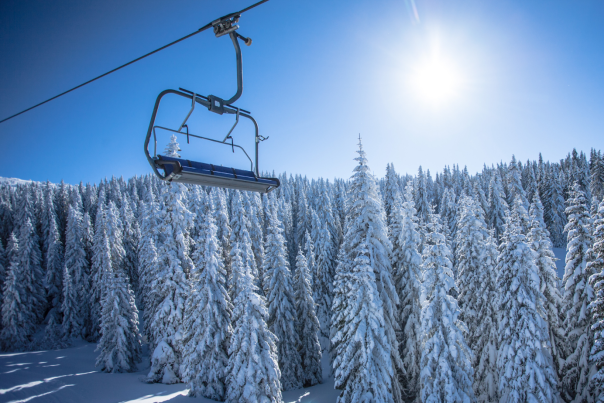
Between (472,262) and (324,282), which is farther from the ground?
(472,262)

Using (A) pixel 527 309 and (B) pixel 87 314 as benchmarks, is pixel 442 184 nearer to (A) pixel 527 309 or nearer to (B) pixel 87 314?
(A) pixel 527 309

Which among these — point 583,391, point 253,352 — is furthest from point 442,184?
point 253,352

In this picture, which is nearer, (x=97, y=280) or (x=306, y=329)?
(x=306, y=329)

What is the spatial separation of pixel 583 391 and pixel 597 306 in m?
5.45

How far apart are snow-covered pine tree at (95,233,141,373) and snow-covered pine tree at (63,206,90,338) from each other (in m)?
14.1

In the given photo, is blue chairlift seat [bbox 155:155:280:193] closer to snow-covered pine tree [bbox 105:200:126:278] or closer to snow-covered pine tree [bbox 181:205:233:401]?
snow-covered pine tree [bbox 181:205:233:401]

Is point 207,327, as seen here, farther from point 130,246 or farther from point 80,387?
point 130,246

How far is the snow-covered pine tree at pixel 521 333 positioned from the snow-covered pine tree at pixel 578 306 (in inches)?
91.9

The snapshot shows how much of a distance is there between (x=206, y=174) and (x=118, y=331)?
33.3 metres

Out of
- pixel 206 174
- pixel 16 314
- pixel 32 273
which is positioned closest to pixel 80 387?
pixel 16 314

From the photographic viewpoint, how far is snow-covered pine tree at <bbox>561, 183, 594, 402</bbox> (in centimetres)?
1722

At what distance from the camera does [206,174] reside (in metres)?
4.26

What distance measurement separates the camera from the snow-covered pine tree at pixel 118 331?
2909 centimetres

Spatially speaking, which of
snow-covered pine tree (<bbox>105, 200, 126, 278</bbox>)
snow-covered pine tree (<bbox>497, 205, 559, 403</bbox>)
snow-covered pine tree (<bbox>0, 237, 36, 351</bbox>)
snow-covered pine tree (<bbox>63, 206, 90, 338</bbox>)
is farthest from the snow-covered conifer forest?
snow-covered pine tree (<bbox>105, 200, 126, 278</bbox>)
